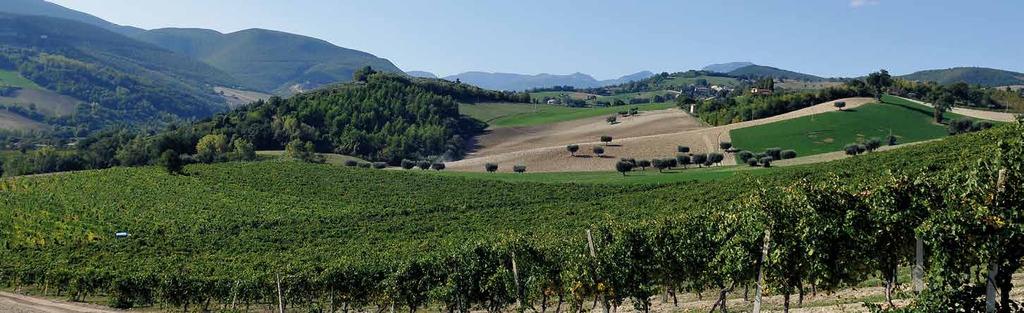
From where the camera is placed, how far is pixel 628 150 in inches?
4815

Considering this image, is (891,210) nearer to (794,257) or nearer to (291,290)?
(794,257)

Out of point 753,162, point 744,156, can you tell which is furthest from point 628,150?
point 753,162

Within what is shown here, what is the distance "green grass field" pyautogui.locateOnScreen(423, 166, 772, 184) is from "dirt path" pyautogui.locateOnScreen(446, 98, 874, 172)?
7.30m

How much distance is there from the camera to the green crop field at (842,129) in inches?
4393

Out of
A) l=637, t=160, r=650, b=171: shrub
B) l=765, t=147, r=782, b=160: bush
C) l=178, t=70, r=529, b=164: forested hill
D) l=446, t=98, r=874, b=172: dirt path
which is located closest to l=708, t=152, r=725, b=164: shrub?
l=446, t=98, r=874, b=172: dirt path

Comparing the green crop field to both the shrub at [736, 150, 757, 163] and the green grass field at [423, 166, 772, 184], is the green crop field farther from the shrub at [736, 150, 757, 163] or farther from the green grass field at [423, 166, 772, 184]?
the green grass field at [423, 166, 772, 184]

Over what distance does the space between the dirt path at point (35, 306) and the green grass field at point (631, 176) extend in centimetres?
6175

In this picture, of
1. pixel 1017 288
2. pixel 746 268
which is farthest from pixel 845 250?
pixel 1017 288

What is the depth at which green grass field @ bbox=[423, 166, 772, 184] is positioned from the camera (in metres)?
87.7

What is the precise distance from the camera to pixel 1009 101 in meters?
Answer: 150

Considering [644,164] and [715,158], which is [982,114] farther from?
[644,164]

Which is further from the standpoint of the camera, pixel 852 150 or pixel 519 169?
pixel 519 169

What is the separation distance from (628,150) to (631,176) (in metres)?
26.6

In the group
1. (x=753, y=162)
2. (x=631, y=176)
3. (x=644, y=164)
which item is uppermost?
(x=753, y=162)
